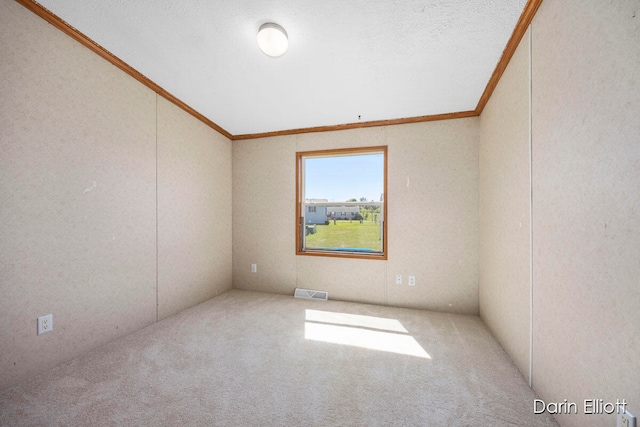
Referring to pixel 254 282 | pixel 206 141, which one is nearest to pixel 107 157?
pixel 206 141

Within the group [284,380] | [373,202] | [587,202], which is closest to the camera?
[587,202]

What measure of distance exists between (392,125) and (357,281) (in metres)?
2.18

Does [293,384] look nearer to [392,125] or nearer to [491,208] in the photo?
[491,208]

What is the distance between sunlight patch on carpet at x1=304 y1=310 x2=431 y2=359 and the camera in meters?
2.11

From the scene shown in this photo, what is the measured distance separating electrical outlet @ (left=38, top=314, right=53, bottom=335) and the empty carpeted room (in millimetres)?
11

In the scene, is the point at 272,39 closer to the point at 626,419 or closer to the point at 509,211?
the point at 509,211

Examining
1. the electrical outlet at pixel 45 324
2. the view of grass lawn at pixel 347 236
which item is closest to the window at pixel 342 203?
the view of grass lawn at pixel 347 236

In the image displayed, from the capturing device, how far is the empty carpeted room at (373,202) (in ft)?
3.62

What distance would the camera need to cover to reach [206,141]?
329 centimetres

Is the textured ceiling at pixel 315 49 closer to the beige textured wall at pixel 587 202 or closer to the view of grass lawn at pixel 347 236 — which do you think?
the beige textured wall at pixel 587 202

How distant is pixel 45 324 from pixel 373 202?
330cm

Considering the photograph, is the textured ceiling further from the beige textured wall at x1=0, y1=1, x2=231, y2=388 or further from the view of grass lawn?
the view of grass lawn

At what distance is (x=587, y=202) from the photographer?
1076 mm

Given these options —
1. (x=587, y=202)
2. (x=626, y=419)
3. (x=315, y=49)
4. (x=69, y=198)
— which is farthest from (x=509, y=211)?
(x=69, y=198)
